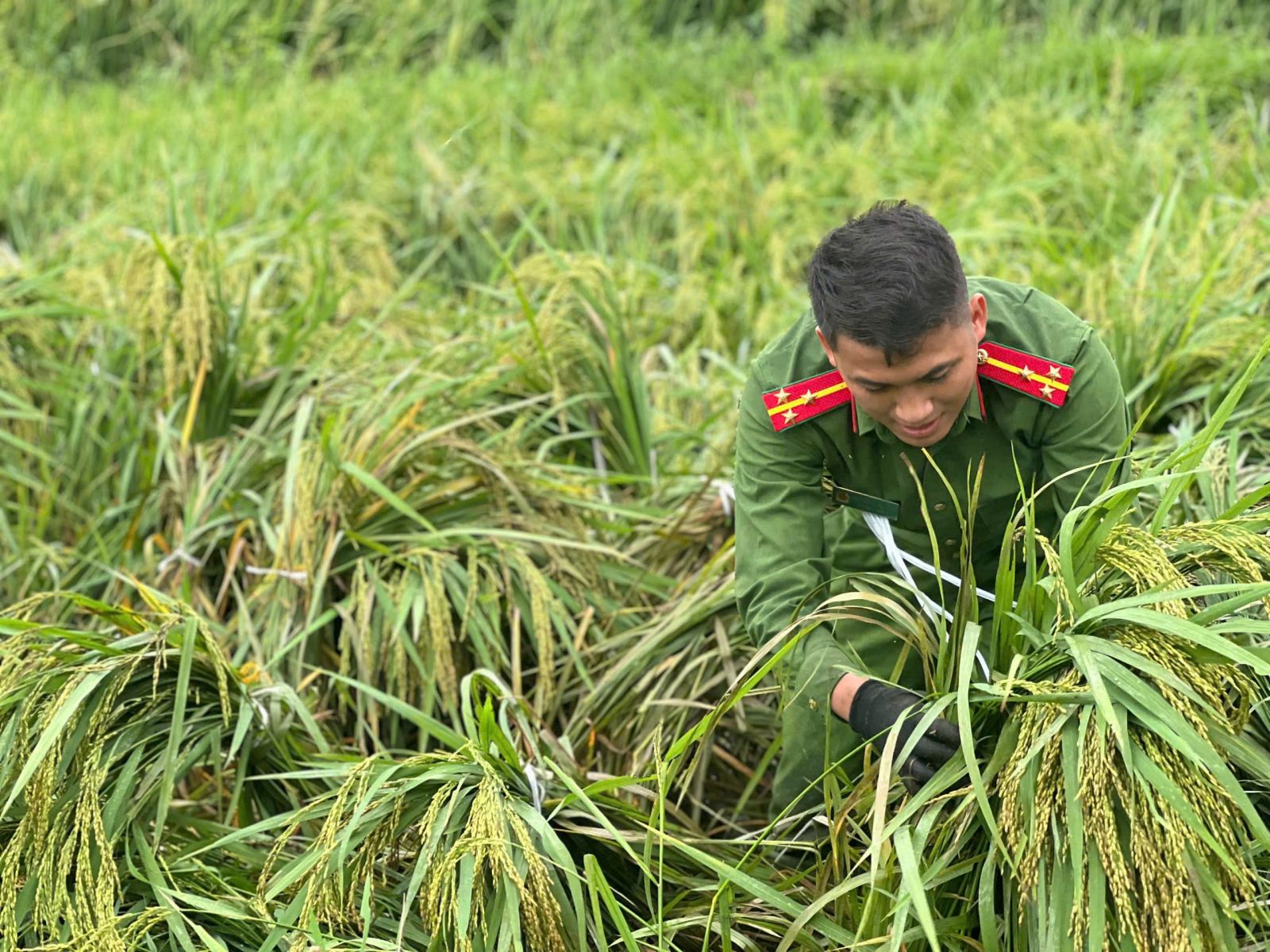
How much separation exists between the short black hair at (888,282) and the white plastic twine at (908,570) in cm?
31

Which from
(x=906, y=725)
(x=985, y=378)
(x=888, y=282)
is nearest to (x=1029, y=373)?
(x=985, y=378)

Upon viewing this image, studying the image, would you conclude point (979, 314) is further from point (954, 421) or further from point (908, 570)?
point (908, 570)

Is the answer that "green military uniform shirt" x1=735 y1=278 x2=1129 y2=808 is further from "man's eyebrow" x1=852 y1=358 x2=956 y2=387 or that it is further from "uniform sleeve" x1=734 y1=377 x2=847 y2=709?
"man's eyebrow" x1=852 y1=358 x2=956 y2=387

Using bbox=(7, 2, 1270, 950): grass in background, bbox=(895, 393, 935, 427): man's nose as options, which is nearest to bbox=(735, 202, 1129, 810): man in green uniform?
bbox=(895, 393, 935, 427): man's nose

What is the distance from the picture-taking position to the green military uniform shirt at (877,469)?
210cm

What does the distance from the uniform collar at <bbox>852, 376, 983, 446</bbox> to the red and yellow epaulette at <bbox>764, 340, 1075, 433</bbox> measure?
0.06 feet

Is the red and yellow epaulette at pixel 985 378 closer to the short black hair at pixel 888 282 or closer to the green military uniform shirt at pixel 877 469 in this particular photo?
the green military uniform shirt at pixel 877 469

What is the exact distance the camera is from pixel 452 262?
16.2ft

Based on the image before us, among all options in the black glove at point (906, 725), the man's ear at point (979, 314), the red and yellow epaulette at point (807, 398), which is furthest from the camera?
the red and yellow epaulette at point (807, 398)

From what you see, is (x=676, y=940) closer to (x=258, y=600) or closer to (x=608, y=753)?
(x=608, y=753)

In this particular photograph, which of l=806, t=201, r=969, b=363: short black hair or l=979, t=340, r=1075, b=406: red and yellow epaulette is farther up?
l=806, t=201, r=969, b=363: short black hair

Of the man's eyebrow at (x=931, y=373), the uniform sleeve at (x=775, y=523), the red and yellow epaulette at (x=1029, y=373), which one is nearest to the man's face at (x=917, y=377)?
the man's eyebrow at (x=931, y=373)

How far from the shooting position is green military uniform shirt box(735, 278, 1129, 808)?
2096mm

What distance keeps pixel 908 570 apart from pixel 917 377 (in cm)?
38
